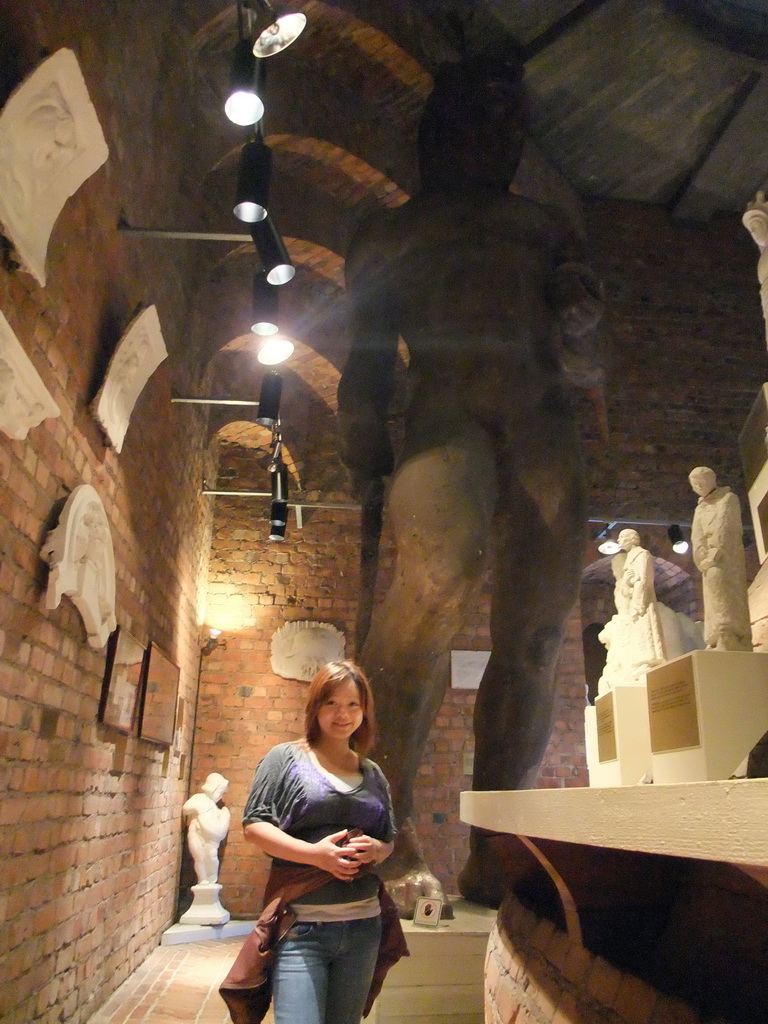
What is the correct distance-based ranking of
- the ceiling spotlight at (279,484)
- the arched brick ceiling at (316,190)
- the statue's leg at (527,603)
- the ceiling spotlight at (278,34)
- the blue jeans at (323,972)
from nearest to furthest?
the blue jeans at (323,972), the ceiling spotlight at (278,34), the statue's leg at (527,603), the arched brick ceiling at (316,190), the ceiling spotlight at (279,484)

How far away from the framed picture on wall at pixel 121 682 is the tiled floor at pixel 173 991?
107cm

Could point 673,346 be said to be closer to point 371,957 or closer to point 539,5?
point 539,5

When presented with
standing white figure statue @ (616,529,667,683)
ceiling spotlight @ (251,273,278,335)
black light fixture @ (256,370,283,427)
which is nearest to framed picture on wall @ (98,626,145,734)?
ceiling spotlight @ (251,273,278,335)

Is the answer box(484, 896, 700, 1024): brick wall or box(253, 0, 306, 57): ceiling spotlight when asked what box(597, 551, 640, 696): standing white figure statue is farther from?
box(253, 0, 306, 57): ceiling spotlight

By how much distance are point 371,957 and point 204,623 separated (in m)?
5.18

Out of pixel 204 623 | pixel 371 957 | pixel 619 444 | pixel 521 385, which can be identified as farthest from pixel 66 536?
pixel 619 444

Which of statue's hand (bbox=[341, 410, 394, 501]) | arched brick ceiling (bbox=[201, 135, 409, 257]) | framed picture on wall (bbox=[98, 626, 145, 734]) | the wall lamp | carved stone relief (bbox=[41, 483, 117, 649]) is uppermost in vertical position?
arched brick ceiling (bbox=[201, 135, 409, 257])

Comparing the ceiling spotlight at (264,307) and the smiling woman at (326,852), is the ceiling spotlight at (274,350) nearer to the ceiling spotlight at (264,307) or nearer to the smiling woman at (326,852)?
the ceiling spotlight at (264,307)

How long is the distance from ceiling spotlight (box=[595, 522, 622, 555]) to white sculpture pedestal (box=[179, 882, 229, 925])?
379cm

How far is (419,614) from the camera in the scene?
109 inches

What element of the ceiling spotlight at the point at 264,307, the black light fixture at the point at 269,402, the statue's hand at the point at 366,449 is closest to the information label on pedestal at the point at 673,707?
the statue's hand at the point at 366,449

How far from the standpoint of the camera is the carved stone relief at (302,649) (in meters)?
6.54

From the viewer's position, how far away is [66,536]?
96.0 inches

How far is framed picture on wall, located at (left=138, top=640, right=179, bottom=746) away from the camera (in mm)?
3965
